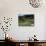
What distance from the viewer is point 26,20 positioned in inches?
207

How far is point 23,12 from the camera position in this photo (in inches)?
207

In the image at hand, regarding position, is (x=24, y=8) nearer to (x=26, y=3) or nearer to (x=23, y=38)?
(x=26, y=3)

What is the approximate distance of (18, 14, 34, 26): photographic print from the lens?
206 inches

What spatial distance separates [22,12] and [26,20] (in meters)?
0.37

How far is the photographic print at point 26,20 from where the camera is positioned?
17.2 ft

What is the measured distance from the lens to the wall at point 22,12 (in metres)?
5.18

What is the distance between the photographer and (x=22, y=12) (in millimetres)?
5250

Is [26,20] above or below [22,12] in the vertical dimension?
below

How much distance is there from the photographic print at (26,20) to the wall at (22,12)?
13 centimetres

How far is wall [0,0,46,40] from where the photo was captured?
518cm

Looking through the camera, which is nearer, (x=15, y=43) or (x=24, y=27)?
(x=15, y=43)

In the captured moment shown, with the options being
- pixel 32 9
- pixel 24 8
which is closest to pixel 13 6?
pixel 24 8

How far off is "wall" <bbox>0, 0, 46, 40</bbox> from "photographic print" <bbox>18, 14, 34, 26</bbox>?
0.43ft

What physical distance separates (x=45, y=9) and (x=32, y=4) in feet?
1.90
